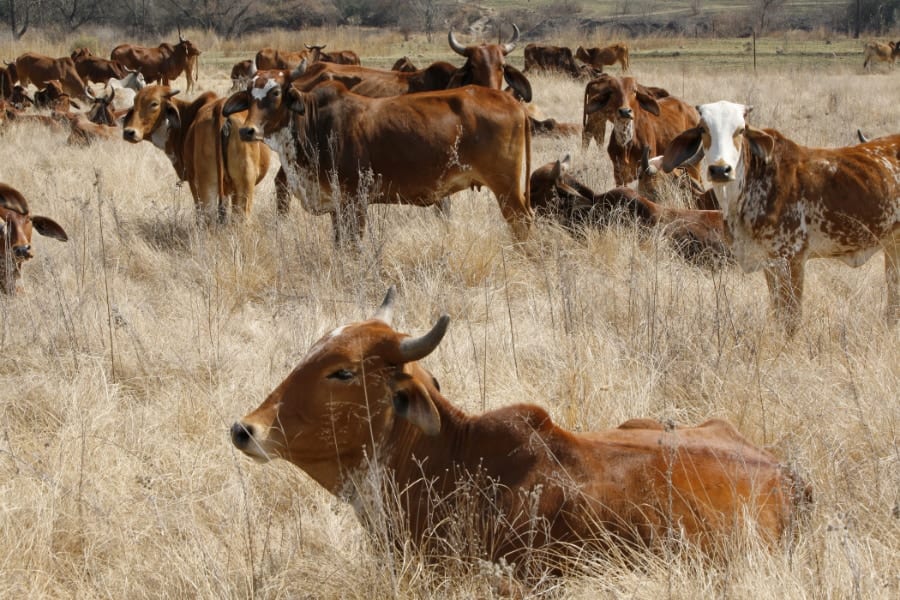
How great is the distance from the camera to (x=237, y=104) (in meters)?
8.55

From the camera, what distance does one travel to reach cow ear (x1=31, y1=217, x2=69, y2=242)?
7559mm

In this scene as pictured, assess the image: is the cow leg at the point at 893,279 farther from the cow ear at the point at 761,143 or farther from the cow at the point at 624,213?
the cow at the point at 624,213

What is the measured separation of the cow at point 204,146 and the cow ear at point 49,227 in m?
1.39

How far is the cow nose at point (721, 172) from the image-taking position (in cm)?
595

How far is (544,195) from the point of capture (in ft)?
30.9

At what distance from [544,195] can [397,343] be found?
5846 millimetres

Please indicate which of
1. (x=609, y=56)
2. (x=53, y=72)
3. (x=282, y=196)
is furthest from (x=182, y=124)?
(x=609, y=56)

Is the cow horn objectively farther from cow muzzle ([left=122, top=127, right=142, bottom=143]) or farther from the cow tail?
cow muzzle ([left=122, top=127, right=142, bottom=143])

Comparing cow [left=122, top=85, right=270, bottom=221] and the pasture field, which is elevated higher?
cow [left=122, top=85, right=270, bottom=221]

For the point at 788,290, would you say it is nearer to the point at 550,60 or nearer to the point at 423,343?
the point at 423,343

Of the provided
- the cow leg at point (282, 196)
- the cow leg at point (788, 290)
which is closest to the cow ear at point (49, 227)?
the cow leg at point (282, 196)

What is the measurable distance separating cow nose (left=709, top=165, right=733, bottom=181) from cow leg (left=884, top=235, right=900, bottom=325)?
3.89ft

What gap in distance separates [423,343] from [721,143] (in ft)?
10.2

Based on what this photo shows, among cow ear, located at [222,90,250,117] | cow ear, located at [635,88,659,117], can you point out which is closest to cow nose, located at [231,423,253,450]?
cow ear, located at [222,90,250,117]
